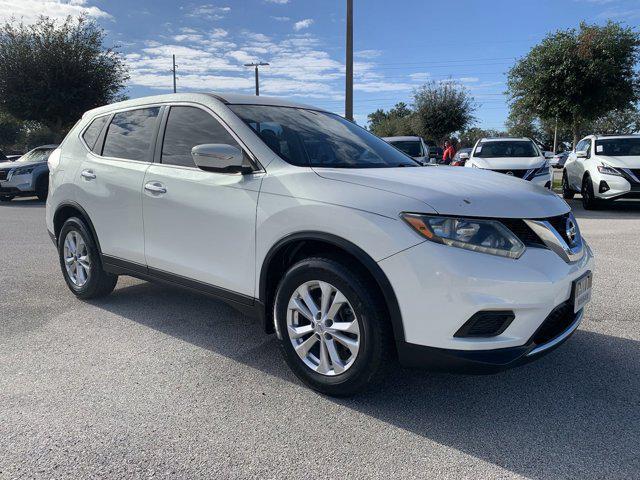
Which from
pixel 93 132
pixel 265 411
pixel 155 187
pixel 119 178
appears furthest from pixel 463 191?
pixel 93 132

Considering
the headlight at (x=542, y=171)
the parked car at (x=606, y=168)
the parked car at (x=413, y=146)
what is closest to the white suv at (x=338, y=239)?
the headlight at (x=542, y=171)

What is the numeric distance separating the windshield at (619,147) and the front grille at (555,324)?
1008cm

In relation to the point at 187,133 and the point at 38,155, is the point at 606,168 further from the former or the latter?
the point at 38,155

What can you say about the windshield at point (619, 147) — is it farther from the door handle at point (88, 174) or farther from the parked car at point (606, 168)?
the door handle at point (88, 174)

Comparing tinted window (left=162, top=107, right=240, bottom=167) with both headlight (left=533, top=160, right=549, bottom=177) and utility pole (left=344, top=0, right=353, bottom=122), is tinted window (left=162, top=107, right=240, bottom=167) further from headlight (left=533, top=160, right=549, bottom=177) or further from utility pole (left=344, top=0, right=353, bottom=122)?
utility pole (left=344, top=0, right=353, bottom=122)

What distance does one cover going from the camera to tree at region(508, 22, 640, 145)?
16.9 m

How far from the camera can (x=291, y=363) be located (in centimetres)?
308

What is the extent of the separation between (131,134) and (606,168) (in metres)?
10.1

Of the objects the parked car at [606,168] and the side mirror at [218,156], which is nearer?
the side mirror at [218,156]

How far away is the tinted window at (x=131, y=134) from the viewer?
160 inches

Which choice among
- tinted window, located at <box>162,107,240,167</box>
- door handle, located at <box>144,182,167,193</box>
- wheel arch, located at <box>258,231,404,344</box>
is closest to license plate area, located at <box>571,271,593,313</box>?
wheel arch, located at <box>258,231,404,344</box>

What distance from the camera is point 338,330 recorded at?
9.28 feet

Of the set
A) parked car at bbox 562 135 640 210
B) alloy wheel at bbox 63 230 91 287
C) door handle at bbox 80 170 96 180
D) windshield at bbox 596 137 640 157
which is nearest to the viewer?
door handle at bbox 80 170 96 180

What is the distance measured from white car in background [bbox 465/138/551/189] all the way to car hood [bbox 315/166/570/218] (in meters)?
7.70
